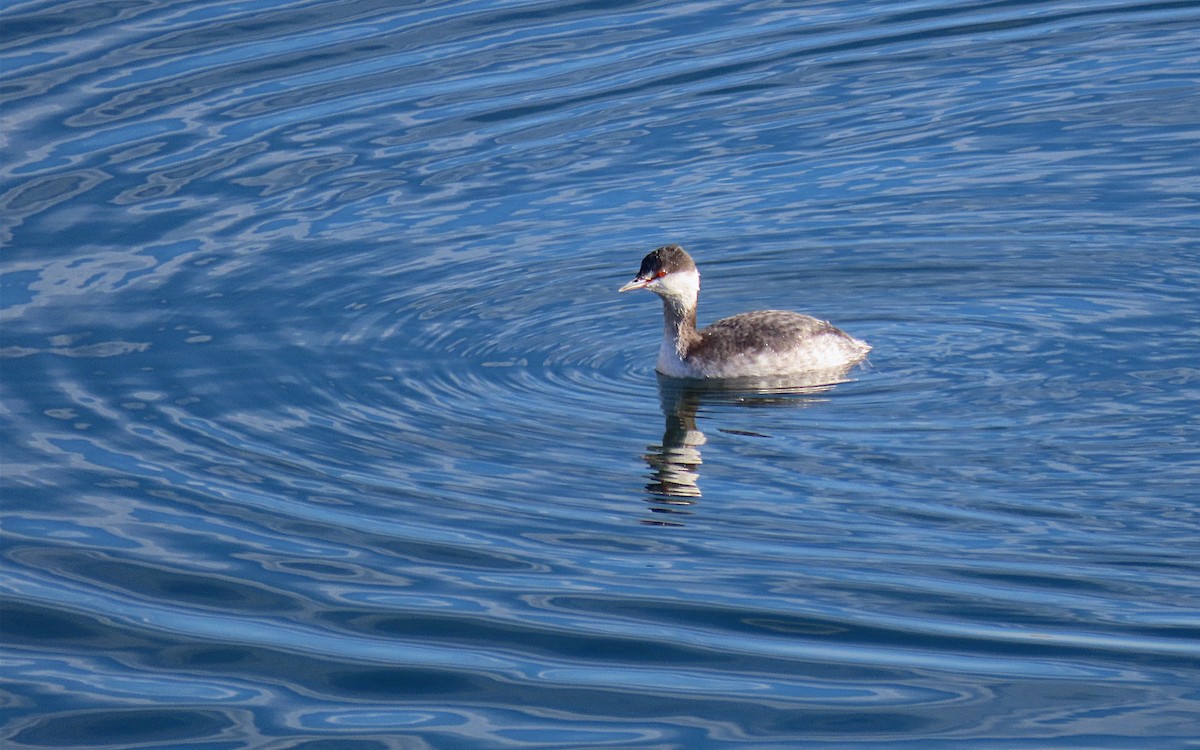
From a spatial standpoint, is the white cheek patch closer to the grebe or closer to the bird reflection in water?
the grebe

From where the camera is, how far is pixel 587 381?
14430 mm

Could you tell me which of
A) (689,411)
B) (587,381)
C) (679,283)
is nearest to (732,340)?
(679,283)

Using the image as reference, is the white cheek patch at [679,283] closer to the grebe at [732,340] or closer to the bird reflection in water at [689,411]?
the grebe at [732,340]

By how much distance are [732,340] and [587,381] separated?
1181mm

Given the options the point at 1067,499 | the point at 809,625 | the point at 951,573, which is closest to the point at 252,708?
the point at 809,625

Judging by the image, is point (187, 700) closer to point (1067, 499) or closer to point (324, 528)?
point (324, 528)

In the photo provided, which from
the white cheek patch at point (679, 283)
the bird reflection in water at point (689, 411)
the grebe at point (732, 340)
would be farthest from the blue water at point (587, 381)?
the white cheek patch at point (679, 283)

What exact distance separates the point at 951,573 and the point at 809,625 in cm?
97

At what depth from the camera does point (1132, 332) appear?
1453 cm

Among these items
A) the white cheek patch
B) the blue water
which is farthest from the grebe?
the blue water

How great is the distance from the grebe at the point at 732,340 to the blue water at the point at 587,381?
27cm

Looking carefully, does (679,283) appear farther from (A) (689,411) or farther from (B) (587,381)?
(A) (689,411)

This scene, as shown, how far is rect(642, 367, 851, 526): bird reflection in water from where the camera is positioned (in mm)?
11945

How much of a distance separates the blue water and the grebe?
272 millimetres
